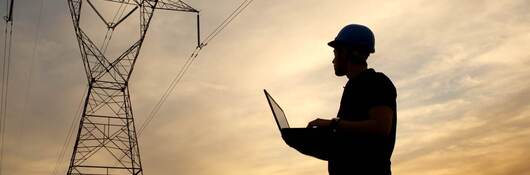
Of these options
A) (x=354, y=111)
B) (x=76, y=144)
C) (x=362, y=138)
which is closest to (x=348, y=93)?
(x=354, y=111)

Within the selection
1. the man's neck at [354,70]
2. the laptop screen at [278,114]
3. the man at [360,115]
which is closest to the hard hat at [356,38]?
the man at [360,115]

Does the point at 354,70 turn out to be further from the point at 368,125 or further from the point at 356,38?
the point at 368,125

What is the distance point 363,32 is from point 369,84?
421 mm

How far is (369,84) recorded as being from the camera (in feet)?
12.2

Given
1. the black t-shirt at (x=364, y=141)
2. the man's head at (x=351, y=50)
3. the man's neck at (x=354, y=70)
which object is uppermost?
the man's head at (x=351, y=50)

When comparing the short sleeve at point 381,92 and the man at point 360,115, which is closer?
the man at point 360,115

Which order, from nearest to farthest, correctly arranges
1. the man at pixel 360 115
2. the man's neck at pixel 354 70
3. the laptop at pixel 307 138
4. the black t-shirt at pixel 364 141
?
the laptop at pixel 307 138 < the man at pixel 360 115 < the black t-shirt at pixel 364 141 < the man's neck at pixel 354 70

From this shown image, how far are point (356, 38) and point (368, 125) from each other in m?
0.69

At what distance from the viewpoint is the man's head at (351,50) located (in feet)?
12.8

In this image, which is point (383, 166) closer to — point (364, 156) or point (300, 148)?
point (364, 156)

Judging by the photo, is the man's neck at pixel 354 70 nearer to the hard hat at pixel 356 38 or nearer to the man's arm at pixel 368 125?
the hard hat at pixel 356 38

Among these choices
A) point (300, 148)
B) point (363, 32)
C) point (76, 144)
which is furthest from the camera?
point (76, 144)

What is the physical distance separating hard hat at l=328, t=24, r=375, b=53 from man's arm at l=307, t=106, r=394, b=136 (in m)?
0.56

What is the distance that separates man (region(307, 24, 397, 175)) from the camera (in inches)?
137
